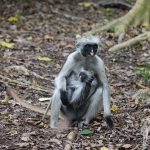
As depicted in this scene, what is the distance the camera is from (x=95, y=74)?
8.07 metres

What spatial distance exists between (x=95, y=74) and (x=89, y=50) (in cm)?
40

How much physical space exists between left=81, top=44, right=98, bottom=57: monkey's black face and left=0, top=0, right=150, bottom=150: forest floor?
1.06 meters

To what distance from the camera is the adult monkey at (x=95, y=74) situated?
→ 25.5ft

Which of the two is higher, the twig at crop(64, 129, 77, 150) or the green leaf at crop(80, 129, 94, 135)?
the green leaf at crop(80, 129, 94, 135)

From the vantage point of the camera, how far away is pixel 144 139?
673 centimetres

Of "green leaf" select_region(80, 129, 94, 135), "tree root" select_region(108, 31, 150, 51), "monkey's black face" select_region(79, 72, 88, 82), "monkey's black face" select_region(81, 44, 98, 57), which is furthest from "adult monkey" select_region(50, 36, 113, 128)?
"tree root" select_region(108, 31, 150, 51)

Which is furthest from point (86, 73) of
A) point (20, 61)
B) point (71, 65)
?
point (20, 61)

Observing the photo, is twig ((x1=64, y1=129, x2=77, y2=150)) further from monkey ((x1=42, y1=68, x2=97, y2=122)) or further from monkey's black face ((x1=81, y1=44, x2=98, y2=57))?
monkey's black face ((x1=81, y1=44, x2=98, y2=57))

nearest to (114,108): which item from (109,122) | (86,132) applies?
(109,122)

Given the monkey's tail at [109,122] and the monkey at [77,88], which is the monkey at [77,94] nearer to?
the monkey at [77,88]

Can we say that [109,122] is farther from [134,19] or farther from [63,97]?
[134,19]

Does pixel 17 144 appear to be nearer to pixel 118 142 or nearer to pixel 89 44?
pixel 118 142

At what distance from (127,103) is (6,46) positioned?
4.18m

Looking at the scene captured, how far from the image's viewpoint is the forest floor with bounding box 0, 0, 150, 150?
7.18 m
